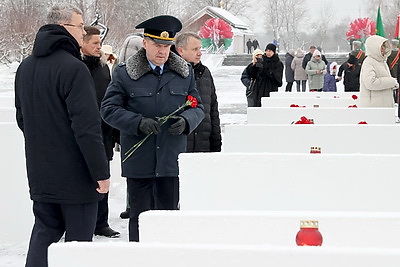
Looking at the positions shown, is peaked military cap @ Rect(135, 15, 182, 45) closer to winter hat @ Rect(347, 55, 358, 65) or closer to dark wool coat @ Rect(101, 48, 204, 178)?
dark wool coat @ Rect(101, 48, 204, 178)

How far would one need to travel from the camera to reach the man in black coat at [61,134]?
4059 millimetres

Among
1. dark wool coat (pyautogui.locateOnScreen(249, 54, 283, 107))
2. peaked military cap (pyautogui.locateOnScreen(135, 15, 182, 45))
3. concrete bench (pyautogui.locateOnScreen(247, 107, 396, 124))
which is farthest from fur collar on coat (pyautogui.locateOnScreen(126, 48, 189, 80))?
dark wool coat (pyautogui.locateOnScreen(249, 54, 283, 107))

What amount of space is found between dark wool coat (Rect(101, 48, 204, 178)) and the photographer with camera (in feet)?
23.2

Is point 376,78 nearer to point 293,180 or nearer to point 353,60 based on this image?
point 293,180

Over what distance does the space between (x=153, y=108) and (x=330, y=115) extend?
3.86 meters

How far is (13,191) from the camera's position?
20.4 ft

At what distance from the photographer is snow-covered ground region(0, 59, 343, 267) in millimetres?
5946

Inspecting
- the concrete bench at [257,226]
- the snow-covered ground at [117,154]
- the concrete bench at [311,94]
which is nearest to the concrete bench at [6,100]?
the snow-covered ground at [117,154]

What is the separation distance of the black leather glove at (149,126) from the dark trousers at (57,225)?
2.37 feet

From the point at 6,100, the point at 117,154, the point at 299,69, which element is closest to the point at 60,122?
the point at 117,154

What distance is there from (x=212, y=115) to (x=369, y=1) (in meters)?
107

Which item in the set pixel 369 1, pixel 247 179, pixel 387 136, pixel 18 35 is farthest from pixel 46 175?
pixel 369 1

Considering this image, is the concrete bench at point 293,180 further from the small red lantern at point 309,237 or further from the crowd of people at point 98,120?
the small red lantern at point 309,237

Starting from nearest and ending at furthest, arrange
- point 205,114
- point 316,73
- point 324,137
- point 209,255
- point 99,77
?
point 209,255 < point 205,114 < point 99,77 < point 324,137 < point 316,73
